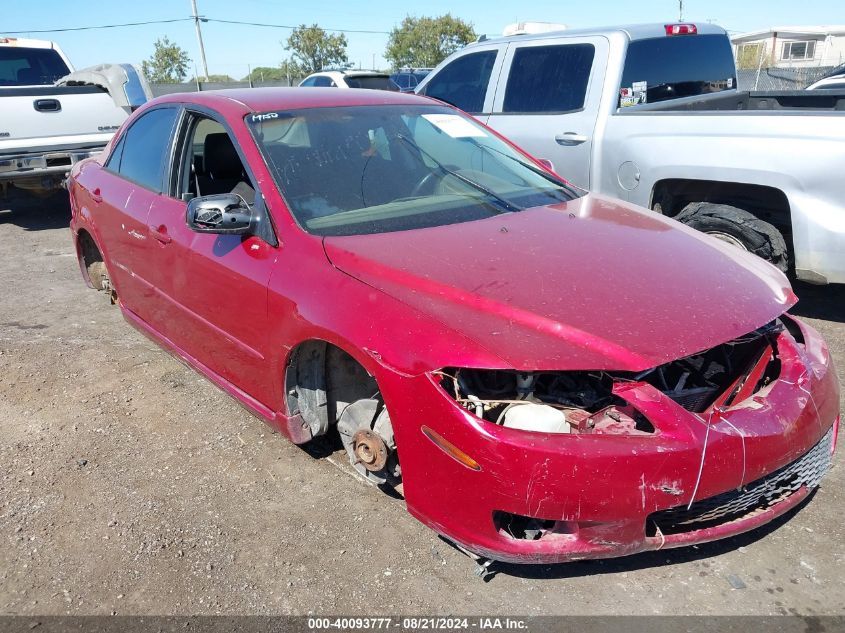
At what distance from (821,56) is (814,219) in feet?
119

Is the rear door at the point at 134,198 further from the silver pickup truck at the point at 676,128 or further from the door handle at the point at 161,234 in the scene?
the silver pickup truck at the point at 676,128

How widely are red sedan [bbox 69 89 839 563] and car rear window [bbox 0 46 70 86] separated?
7.90m

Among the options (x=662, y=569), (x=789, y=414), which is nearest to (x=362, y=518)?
(x=662, y=569)

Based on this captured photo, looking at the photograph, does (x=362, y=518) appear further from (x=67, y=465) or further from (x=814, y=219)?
(x=814, y=219)

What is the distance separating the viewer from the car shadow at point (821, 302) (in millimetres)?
5035

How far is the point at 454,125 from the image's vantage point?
13.2 ft

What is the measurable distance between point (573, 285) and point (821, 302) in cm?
360

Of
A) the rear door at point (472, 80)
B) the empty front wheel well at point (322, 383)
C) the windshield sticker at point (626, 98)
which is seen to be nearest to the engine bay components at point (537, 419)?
the empty front wheel well at point (322, 383)

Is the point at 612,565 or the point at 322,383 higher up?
the point at 322,383

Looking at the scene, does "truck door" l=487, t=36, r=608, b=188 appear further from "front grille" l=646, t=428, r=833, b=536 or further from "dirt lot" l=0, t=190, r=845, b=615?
"front grille" l=646, t=428, r=833, b=536

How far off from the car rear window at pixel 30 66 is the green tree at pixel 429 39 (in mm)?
43683

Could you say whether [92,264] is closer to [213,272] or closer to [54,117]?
[213,272]

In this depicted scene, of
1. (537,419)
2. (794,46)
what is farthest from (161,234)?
(794,46)

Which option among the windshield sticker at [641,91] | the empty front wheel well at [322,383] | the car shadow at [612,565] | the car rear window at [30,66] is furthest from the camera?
the car rear window at [30,66]
